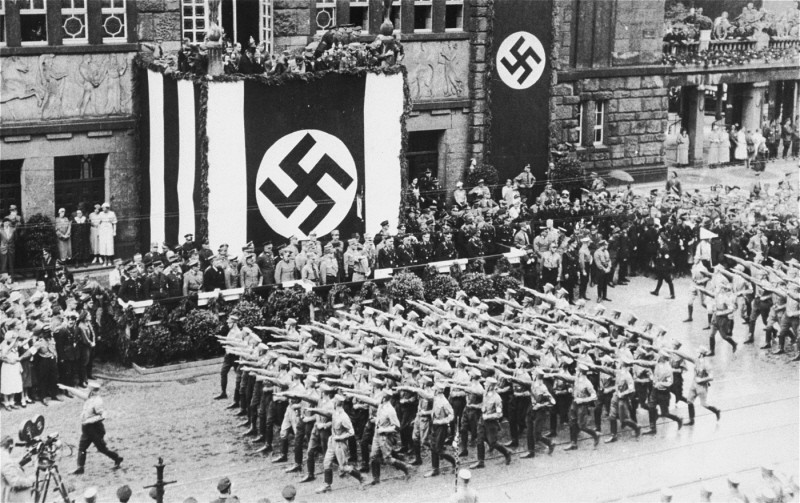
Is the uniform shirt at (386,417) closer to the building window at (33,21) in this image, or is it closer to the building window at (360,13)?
the building window at (33,21)

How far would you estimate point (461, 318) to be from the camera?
28.4m

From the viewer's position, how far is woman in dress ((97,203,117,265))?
111 ft

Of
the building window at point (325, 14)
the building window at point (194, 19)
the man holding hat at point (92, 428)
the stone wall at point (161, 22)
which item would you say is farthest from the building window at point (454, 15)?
the man holding hat at point (92, 428)

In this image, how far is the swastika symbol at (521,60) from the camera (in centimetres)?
3966

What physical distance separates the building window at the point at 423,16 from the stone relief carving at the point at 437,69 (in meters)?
0.52

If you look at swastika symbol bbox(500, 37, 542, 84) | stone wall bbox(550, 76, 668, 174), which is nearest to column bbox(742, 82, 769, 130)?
stone wall bbox(550, 76, 668, 174)

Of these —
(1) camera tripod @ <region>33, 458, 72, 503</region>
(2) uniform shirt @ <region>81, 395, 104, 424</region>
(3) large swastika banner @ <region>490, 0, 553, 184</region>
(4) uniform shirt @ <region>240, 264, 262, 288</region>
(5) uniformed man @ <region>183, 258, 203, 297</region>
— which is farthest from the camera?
(3) large swastika banner @ <region>490, 0, 553, 184</region>

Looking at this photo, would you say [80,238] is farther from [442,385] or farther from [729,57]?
[729,57]

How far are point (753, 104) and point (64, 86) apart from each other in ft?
91.8

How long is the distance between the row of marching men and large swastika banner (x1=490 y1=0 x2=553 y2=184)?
1270 cm

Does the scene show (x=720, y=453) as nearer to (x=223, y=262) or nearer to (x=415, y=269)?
(x=415, y=269)

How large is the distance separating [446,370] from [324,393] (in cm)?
252

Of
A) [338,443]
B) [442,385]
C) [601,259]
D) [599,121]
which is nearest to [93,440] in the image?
[338,443]

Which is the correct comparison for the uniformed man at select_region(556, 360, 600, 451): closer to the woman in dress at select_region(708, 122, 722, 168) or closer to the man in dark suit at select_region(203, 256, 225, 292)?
the man in dark suit at select_region(203, 256, 225, 292)
